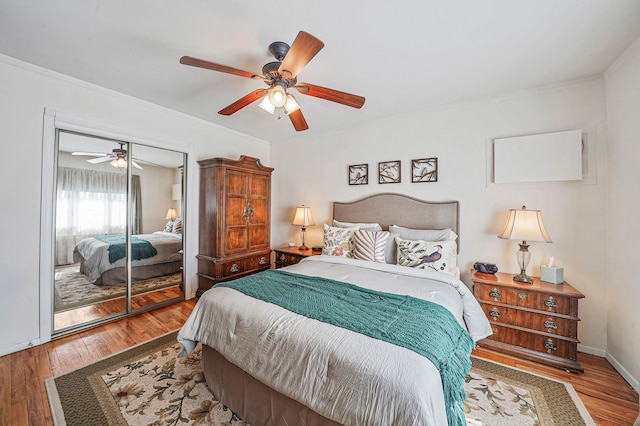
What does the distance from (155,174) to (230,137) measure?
1.26 m

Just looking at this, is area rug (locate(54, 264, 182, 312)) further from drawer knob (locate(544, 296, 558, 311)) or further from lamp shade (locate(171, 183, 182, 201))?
drawer knob (locate(544, 296, 558, 311))

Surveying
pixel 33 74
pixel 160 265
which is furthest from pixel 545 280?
pixel 33 74

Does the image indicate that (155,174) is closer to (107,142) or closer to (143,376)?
(107,142)

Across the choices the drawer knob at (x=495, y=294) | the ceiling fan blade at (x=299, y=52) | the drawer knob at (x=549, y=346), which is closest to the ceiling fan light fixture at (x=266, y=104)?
the ceiling fan blade at (x=299, y=52)

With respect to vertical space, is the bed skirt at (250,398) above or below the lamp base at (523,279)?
below

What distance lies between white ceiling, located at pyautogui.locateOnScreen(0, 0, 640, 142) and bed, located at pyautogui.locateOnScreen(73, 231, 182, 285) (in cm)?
170

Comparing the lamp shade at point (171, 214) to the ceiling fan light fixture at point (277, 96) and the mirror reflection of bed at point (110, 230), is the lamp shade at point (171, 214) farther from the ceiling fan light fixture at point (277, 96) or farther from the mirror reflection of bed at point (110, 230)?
the ceiling fan light fixture at point (277, 96)

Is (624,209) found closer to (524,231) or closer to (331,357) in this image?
(524,231)

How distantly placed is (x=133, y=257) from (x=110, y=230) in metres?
0.41

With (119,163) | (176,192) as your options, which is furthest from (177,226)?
(119,163)

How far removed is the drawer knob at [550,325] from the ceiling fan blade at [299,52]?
2.76m

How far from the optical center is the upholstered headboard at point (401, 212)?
2.87 meters

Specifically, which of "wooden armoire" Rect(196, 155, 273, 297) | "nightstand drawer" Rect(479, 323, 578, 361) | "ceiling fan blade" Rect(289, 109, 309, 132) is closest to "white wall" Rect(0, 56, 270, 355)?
"wooden armoire" Rect(196, 155, 273, 297)

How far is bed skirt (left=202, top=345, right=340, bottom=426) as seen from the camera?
126 cm
